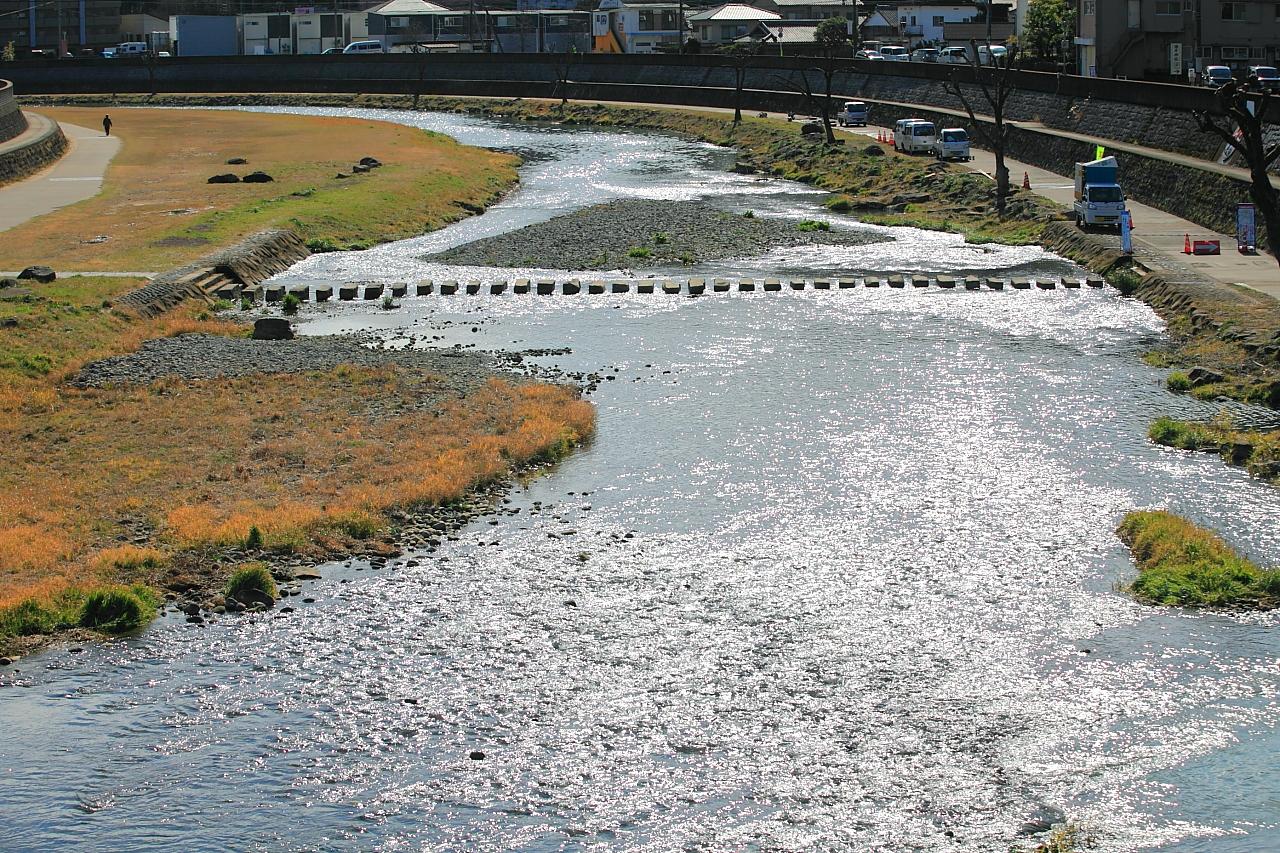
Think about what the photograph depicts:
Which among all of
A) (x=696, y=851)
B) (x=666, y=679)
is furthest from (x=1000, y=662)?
(x=696, y=851)

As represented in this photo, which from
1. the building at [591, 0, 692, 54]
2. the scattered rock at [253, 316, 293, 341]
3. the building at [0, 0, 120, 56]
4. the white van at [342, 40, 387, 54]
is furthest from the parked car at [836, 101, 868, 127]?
the building at [0, 0, 120, 56]

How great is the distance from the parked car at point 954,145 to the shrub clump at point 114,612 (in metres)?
55.3

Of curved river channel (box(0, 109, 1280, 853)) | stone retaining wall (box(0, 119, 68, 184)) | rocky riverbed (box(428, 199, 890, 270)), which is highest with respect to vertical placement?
stone retaining wall (box(0, 119, 68, 184))

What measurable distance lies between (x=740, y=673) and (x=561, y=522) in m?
6.36

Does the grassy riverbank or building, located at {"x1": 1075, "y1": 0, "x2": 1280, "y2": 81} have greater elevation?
building, located at {"x1": 1075, "y1": 0, "x2": 1280, "y2": 81}

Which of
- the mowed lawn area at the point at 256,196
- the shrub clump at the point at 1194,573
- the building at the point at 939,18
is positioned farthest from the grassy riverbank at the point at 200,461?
the building at the point at 939,18

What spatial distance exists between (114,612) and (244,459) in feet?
22.5

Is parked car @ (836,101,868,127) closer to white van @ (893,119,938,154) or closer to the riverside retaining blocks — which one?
white van @ (893,119,938,154)

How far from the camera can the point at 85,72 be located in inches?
5748

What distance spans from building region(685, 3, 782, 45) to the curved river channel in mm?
115180

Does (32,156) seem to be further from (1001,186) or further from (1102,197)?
(1102,197)

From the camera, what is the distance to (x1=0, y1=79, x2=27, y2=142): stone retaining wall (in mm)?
78125

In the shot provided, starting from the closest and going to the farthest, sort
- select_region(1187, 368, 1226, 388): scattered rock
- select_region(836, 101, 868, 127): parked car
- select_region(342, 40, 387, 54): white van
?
1. select_region(1187, 368, 1226, 388): scattered rock
2. select_region(836, 101, 868, 127): parked car
3. select_region(342, 40, 387, 54): white van

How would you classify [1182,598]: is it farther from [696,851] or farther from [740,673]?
[696,851]
